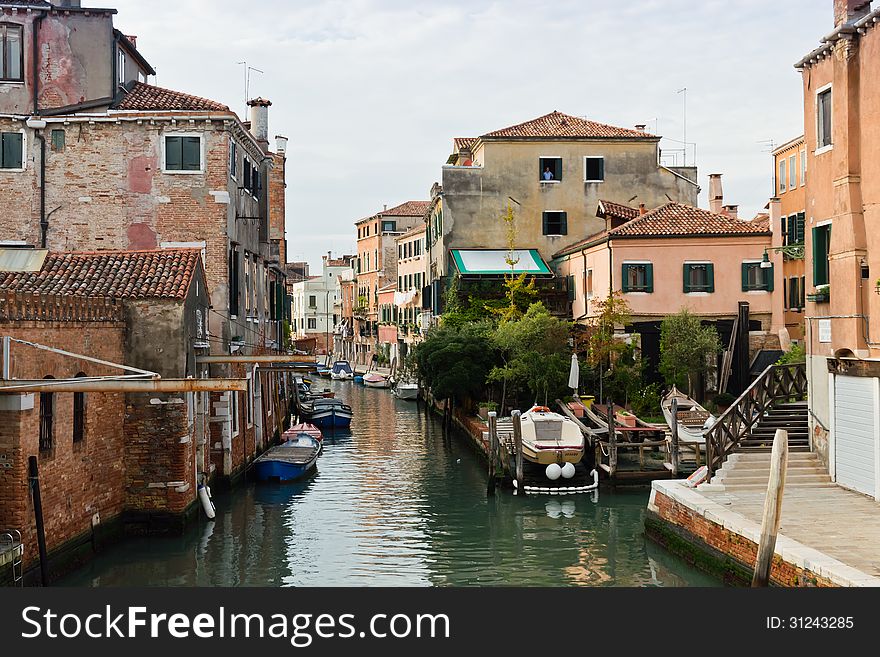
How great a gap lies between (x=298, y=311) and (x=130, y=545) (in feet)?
239

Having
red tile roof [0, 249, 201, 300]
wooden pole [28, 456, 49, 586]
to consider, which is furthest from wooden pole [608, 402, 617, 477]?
wooden pole [28, 456, 49, 586]

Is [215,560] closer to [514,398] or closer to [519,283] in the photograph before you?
[514,398]

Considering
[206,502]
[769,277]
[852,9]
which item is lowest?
[206,502]

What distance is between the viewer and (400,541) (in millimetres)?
16453

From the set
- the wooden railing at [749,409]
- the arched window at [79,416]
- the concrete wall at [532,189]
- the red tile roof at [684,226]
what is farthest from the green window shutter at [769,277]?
the arched window at [79,416]

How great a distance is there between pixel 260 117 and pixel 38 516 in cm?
1845

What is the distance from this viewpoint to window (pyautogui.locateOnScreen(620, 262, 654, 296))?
2872cm

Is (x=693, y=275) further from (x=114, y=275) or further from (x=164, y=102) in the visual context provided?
(x=114, y=275)

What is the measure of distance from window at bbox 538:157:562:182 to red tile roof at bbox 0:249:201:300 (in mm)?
20969

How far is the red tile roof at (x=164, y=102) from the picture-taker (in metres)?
20.6

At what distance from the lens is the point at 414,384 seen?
45031 mm

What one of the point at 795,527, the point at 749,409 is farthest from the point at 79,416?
the point at 749,409

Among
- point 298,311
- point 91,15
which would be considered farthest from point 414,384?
point 298,311

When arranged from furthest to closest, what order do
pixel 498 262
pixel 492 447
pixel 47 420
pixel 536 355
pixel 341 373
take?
pixel 341 373 → pixel 498 262 → pixel 536 355 → pixel 492 447 → pixel 47 420
